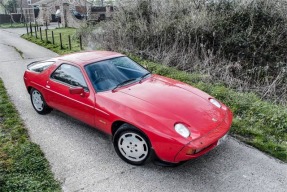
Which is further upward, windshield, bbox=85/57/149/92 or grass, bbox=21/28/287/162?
windshield, bbox=85/57/149/92

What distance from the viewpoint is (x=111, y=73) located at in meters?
4.48

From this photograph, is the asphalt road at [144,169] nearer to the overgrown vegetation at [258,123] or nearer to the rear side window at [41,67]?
the overgrown vegetation at [258,123]

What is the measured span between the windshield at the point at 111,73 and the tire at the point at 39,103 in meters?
1.60

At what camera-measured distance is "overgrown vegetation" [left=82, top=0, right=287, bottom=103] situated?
24.5 feet

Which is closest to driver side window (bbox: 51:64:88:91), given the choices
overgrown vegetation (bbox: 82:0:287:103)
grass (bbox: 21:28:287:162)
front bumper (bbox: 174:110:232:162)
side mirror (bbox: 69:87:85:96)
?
side mirror (bbox: 69:87:85:96)

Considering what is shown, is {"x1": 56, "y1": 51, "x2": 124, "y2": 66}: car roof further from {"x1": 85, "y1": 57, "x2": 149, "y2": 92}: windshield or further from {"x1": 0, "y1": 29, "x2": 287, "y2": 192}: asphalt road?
{"x1": 0, "y1": 29, "x2": 287, "y2": 192}: asphalt road

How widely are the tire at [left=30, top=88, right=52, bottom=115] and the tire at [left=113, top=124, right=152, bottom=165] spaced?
227 cm

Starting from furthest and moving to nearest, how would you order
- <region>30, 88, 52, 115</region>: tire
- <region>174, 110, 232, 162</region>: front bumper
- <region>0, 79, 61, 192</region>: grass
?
<region>30, 88, 52, 115</region>: tire < <region>0, 79, 61, 192</region>: grass < <region>174, 110, 232, 162</region>: front bumper

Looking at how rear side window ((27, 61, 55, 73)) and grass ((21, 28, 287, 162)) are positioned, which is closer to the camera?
grass ((21, 28, 287, 162))

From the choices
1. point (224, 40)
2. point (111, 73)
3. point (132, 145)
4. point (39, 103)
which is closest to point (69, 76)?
point (111, 73)

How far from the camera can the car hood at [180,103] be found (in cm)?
355

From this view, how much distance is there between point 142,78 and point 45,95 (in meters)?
2.00

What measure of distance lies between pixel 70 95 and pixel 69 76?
1.23ft

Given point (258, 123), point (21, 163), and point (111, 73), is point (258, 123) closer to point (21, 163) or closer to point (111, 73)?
point (111, 73)
